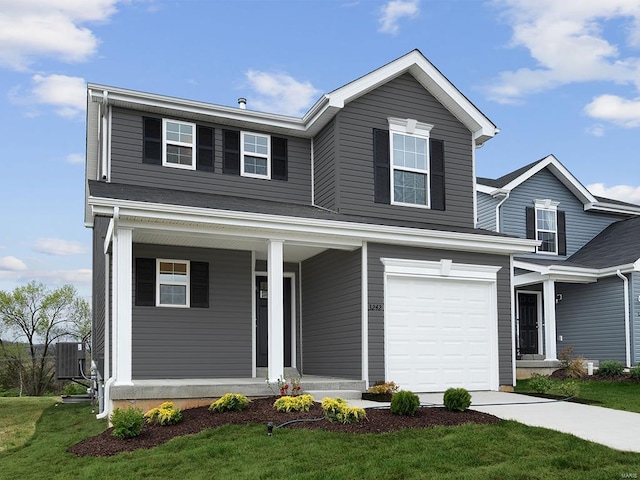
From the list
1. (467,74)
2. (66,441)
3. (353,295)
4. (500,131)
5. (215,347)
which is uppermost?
(467,74)

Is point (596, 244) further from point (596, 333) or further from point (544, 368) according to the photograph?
point (544, 368)

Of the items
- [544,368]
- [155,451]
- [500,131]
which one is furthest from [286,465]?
[544,368]

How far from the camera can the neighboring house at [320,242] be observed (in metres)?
13.6

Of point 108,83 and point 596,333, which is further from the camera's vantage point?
point 596,333

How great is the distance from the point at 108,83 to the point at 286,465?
972cm

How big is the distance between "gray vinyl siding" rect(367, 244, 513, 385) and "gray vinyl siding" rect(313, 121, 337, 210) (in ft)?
5.66

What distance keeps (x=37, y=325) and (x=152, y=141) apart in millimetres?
21337

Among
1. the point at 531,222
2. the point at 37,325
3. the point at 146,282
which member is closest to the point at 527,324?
the point at 531,222

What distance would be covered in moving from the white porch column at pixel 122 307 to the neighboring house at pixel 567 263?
13289 mm

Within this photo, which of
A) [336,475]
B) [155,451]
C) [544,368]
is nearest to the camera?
[336,475]

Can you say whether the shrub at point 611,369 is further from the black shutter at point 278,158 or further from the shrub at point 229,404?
the shrub at point 229,404

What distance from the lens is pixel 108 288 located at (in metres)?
14.5

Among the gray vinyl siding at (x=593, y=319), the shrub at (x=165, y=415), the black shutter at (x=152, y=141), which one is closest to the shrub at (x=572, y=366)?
the gray vinyl siding at (x=593, y=319)

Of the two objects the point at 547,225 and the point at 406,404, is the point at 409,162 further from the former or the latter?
the point at 547,225
